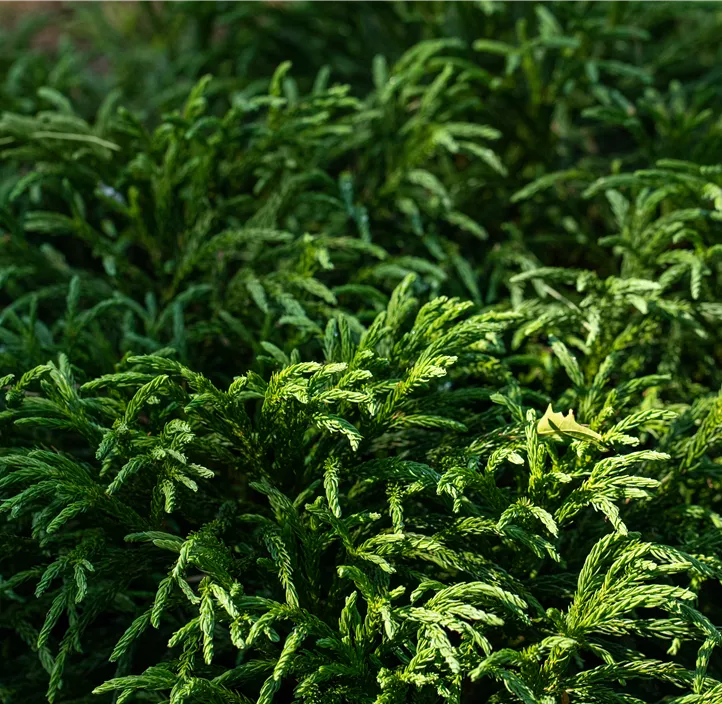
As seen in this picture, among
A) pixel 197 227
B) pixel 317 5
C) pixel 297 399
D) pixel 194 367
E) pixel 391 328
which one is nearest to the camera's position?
pixel 297 399

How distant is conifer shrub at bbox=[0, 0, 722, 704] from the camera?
168 cm

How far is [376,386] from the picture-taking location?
1.82m

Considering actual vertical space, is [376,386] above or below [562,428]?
above

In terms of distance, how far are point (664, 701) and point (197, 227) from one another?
183 cm

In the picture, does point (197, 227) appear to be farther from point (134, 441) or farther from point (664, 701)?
point (664, 701)

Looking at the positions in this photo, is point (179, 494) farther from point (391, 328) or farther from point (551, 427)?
point (551, 427)

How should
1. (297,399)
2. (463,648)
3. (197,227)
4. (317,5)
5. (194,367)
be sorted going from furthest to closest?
1. (317,5)
2. (197,227)
3. (194,367)
4. (297,399)
5. (463,648)

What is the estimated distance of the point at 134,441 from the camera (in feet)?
5.82

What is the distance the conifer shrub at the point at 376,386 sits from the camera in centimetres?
168

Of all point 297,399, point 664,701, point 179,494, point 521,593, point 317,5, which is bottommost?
point 664,701

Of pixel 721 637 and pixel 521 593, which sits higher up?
pixel 521 593

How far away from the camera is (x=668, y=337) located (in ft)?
7.72

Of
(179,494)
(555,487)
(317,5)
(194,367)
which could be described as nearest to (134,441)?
(179,494)

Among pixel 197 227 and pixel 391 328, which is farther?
pixel 197 227
